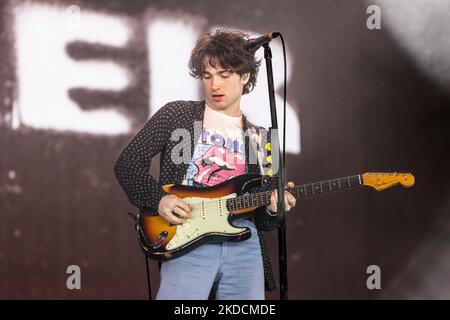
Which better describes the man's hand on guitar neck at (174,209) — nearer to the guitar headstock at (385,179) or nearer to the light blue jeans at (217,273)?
the light blue jeans at (217,273)

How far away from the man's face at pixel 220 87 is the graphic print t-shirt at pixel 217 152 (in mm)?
42

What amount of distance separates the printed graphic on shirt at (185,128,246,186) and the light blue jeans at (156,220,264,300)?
0.28 m

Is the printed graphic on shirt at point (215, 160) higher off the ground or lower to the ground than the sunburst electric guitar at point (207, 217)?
higher

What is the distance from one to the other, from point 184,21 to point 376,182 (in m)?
1.31

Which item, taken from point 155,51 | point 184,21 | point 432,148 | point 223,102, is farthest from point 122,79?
point 432,148

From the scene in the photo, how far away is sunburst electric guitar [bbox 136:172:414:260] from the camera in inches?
80.8

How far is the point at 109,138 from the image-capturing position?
280cm

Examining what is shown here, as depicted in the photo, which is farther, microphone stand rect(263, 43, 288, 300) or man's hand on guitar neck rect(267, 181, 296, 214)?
man's hand on guitar neck rect(267, 181, 296, 214)

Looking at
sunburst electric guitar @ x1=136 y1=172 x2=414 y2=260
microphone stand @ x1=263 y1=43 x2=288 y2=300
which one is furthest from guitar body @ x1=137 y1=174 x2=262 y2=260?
microphone stand @ x1=263 y1=43 x2=288 y2=300

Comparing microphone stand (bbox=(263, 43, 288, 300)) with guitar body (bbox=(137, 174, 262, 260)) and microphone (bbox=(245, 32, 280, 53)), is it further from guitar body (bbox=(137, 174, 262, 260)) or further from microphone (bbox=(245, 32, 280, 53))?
guitar body (bbox=(137, 174, 262, 260))

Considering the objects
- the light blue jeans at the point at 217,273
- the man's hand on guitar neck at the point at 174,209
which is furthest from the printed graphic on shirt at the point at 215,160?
the light blue jeans at the point at 217,273

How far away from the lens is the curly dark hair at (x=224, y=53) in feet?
7.48

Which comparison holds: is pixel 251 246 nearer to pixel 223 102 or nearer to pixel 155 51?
pixel 223 102
